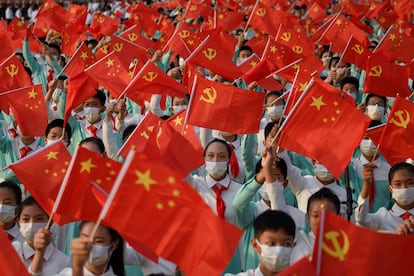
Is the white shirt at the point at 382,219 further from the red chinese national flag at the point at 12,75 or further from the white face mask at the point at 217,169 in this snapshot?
the red chinese national flag at the point at 12,75

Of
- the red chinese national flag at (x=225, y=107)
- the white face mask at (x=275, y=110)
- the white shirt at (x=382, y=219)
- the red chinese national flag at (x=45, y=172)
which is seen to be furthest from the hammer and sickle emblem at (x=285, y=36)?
the red chinese national flag at (x=45, y=172)

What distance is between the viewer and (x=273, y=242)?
152 inches

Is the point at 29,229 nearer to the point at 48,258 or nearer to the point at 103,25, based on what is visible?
the point at 48,258

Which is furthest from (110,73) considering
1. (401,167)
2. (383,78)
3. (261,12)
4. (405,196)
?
(261,12)

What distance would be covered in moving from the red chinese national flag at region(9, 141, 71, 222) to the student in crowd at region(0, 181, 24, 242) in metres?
0.28

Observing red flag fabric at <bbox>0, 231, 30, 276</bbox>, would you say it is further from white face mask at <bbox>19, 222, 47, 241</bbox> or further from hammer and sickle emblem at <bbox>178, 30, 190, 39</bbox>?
hammer and sickle emblem at <bbox>178, 30, 190, 39</bbox>

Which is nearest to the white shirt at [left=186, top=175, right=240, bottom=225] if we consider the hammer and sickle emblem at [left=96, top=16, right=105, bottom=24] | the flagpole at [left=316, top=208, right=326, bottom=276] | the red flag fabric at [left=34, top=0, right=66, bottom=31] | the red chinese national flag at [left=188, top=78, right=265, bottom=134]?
the red chinese national flag at [left=188, top=78, right=265, bottom=134]

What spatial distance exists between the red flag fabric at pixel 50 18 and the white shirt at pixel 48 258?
845 centimetres

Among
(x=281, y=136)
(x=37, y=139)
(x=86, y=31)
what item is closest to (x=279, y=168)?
(x=281, y=136)

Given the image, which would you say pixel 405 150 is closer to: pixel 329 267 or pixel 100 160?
pixel 329 267

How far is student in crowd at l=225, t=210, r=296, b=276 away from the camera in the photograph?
3.78m

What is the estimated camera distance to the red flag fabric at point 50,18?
12.2 meters

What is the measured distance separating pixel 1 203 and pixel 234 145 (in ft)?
8.78

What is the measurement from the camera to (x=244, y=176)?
6246mm
